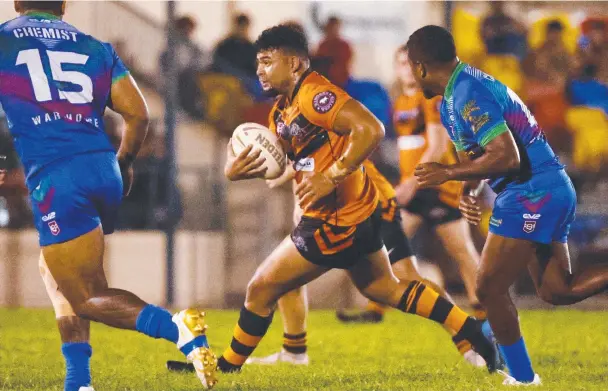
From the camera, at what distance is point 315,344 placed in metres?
8.67

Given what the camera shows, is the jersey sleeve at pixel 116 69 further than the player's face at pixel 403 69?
No

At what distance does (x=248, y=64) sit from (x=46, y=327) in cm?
491

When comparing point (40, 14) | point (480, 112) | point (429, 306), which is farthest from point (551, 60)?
point (40, 14)

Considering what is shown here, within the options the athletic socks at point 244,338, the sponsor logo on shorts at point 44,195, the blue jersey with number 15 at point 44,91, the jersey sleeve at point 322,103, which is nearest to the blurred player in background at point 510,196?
the jersey sleeve at point 322,103

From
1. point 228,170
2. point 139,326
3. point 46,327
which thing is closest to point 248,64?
point 46,327

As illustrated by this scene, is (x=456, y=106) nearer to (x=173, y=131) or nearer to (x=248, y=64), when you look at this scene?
(x=173, y=131)

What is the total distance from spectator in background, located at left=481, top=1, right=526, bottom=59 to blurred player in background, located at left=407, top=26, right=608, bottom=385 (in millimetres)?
7834

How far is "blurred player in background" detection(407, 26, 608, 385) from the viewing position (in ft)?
18.3

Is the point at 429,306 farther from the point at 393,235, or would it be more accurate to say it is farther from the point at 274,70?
the point at 274,70

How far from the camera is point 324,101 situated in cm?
580

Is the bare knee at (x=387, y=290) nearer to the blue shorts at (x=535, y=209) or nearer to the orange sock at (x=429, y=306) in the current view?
the orange sock at (x=429, y=306)

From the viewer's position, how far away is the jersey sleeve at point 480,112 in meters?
5.39

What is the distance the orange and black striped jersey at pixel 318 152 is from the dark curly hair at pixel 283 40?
6.3 inches

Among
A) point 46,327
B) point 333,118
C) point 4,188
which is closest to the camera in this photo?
point 333,118
